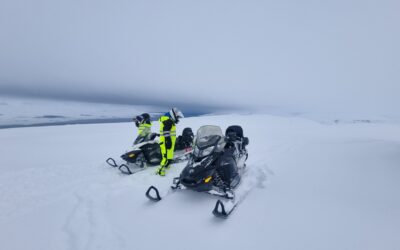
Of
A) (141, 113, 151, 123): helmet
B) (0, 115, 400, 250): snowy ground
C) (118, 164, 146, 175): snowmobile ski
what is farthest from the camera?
(141, 113, 151, 123): helmet

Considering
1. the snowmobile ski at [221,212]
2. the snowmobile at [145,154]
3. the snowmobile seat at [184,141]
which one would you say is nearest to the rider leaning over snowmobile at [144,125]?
the snowmobile at [145,154]

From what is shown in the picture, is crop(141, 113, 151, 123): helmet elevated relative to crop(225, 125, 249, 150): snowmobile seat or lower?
elevated

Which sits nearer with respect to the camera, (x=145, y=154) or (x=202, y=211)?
(x=202, y=211)

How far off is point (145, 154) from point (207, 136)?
8.51 ft

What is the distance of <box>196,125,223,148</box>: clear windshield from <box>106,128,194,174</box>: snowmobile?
7.45 ft

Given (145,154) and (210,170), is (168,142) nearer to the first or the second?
(145,154)

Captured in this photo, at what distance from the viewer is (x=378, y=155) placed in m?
6.07

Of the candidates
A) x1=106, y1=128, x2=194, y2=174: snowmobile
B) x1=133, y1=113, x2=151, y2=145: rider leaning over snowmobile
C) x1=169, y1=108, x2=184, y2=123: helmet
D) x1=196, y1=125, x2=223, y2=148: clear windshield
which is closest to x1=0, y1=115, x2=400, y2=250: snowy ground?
x1=106, y1=128, x2=194, y2=174: snowmobile

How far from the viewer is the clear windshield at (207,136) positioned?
4.21m

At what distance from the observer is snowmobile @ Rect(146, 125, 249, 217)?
356 centimetres

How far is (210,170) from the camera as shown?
3725 mm

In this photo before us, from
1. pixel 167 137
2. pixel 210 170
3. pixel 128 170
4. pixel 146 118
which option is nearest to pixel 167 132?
pixel 167 137

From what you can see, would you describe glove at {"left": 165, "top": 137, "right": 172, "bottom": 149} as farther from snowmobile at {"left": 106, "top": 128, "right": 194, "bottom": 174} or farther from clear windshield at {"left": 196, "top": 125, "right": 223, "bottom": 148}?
clear windshield at {"left": 196, "top": 125, "right": 223, "bottom": 148}

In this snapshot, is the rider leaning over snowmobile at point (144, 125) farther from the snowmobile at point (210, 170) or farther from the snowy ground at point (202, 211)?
the snowmobile at point (210, 170)
